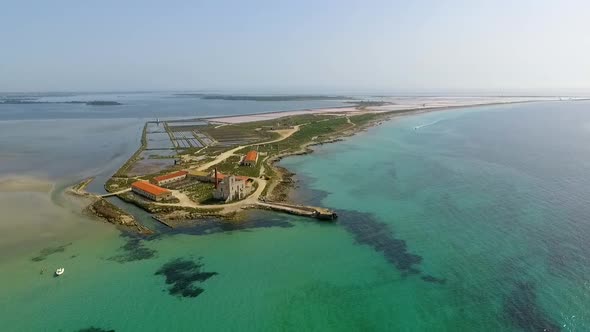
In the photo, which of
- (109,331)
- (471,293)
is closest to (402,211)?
(471,293)

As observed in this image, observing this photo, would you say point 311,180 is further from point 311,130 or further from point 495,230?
point 311,130

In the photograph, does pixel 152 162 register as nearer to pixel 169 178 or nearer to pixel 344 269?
pixel 169 178

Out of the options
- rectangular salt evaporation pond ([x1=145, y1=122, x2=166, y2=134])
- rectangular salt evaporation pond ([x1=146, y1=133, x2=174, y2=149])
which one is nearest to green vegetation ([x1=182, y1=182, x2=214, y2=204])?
rectangular salt evaporation pond ([x1=146, y1=133, x2=174, y2=149])

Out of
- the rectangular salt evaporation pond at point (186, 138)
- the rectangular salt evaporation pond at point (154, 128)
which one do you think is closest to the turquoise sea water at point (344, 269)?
the rectangular salt evaporation pond at point (186, 138)

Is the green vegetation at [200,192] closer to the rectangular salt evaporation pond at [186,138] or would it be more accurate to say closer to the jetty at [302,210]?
the jetty at [302,210]

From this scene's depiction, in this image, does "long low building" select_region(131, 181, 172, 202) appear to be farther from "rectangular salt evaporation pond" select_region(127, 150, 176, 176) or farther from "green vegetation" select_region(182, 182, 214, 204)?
"rectangular salt evaporation pond" select_region(127, 150, 176, 176)

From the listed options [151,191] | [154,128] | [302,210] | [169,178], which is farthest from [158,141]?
[302,210]
